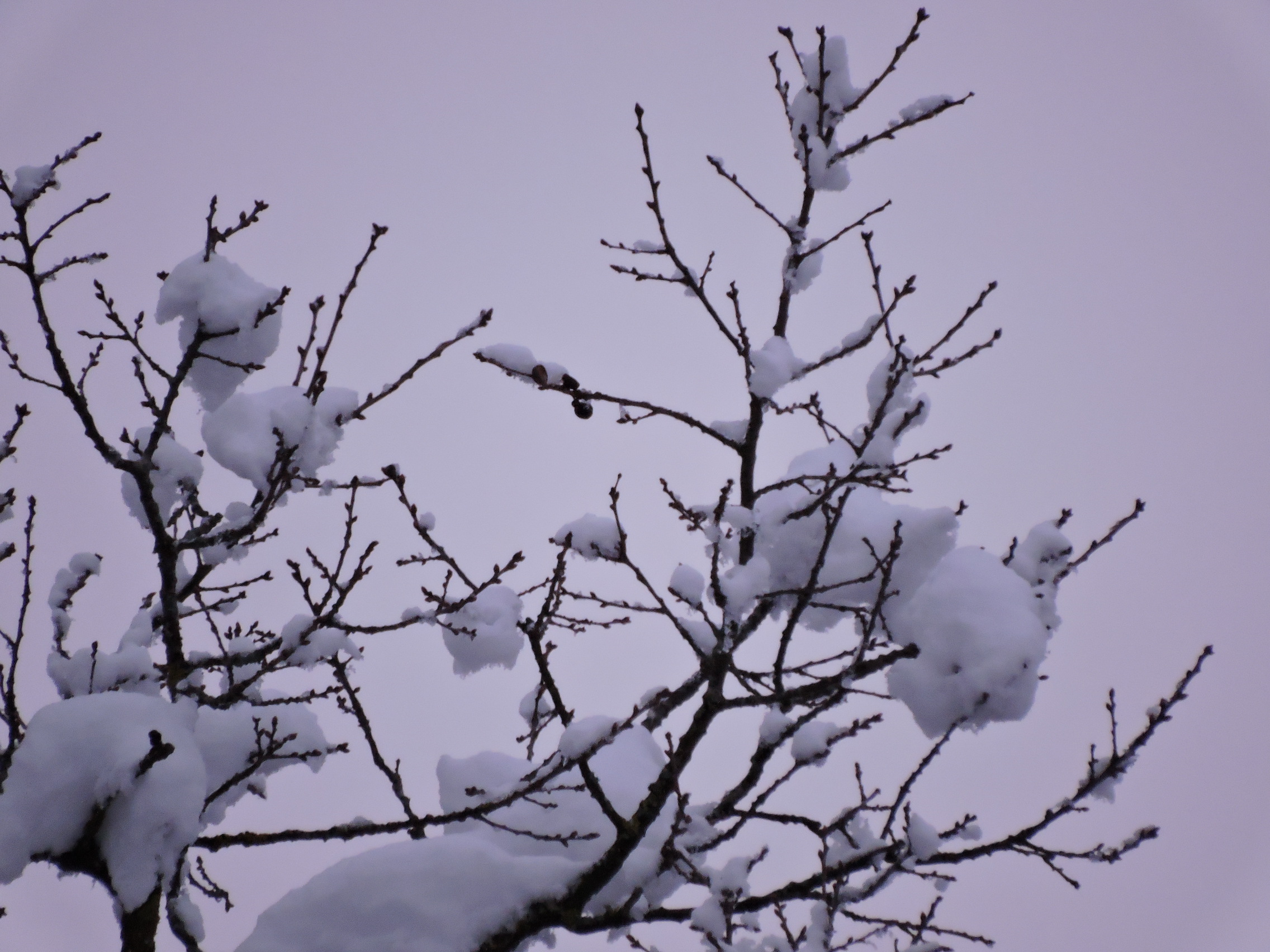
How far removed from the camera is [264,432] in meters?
2.78

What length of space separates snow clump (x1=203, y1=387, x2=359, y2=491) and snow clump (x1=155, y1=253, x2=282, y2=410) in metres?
0.14

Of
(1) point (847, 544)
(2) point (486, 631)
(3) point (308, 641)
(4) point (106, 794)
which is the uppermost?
(1) point (847, 544)

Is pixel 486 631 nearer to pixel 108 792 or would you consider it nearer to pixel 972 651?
pixel 108 792

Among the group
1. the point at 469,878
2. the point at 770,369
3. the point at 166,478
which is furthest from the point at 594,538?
the point at 166,478

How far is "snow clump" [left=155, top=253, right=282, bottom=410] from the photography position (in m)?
2.73

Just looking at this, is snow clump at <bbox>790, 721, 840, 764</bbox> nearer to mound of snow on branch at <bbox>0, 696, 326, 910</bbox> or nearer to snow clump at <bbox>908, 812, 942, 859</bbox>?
snow clump at <bbox>908, 812, 942, 859</bbox>

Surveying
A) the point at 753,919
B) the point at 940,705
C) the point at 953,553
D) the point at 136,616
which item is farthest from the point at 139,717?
the point at 953,553

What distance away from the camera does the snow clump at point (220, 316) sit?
273 centimetres

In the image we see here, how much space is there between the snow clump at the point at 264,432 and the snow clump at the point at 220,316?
144 mm

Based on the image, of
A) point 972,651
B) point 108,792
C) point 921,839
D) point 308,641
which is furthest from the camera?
point 308,641

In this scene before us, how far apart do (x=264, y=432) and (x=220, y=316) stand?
0.49 metres

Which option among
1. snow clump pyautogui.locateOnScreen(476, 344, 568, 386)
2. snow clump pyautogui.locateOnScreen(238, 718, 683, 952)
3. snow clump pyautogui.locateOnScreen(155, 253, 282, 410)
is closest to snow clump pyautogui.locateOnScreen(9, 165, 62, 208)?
snow clump pyautogui.locateOnScreen(155, 253, 282, 410)

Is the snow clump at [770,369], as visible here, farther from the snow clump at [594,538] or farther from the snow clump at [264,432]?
the snow clump at [264,432]

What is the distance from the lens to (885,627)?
2.56m
